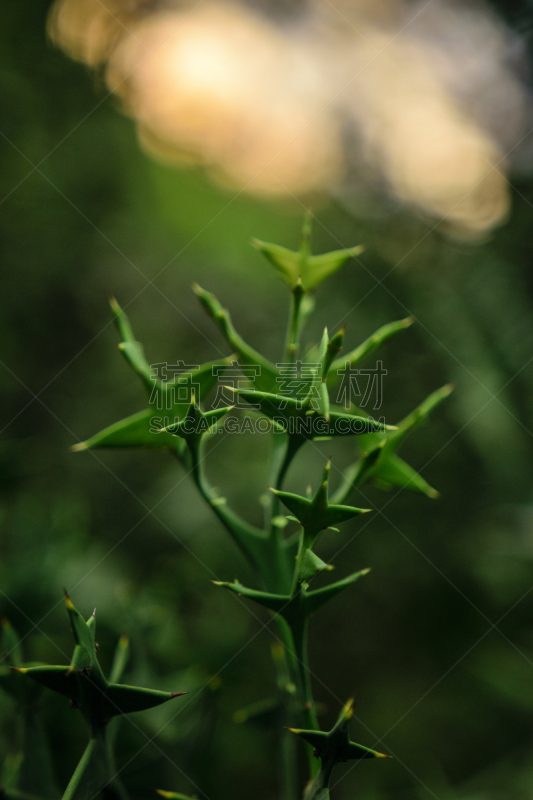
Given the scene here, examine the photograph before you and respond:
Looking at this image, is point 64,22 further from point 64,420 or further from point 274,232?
point 64,420

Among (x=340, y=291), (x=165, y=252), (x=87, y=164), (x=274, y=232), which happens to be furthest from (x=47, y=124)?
(x=340, y=291)

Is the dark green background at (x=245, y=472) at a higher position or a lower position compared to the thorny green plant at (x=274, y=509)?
lower

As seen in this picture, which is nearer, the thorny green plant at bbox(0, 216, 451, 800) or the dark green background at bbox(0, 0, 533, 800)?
the thorny green plant at bbox(0, 216, 451, 800)

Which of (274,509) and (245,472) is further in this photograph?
(245,472)

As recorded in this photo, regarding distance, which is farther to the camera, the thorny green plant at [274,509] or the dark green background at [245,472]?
the dark green background at [245,472]
